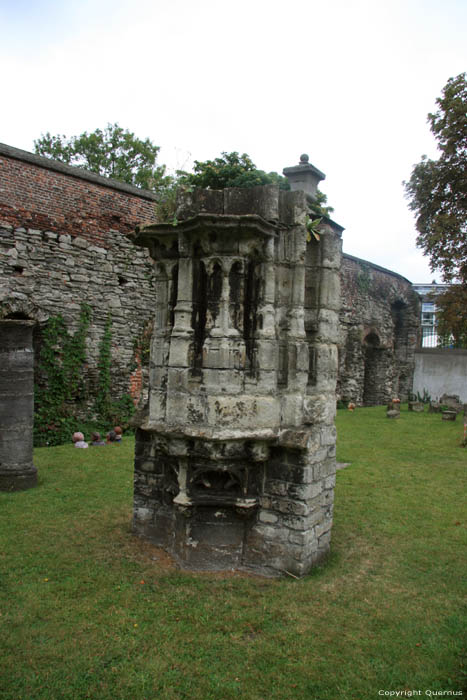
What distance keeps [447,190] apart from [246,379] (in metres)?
14.0

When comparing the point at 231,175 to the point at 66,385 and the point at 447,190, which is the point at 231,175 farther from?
the point at 447,190

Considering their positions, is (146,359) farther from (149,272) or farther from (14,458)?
(14,458)

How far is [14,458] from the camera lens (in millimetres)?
8164

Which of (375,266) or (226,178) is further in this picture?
(375,266)

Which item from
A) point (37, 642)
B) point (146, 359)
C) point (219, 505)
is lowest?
point (37, 642)

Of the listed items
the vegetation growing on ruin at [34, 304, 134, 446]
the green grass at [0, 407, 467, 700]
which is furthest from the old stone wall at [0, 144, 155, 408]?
the green grass at [0, 407, 467, 700]

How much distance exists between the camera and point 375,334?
22.6 m

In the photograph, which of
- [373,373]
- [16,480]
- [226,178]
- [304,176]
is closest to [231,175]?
[226,178]

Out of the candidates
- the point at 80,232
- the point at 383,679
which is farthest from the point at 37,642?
the point at 80,232

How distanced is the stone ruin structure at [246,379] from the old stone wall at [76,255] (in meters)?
5.87

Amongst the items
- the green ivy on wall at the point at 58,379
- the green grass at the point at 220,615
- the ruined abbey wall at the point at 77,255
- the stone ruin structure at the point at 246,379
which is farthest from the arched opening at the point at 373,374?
the stone ruin structure at the point at 246,379

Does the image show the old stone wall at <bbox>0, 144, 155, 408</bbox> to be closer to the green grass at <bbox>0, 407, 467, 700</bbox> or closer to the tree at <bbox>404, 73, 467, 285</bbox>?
the green grass at <bbox>0, 407, 467, 700</bbox>

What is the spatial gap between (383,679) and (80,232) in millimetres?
10863

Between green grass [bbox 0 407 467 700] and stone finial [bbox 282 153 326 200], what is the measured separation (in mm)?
4149
